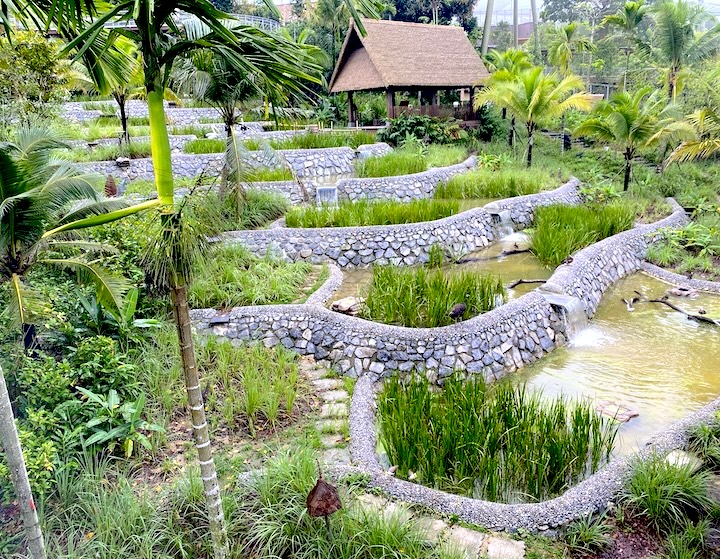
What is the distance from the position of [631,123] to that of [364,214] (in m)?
7.12

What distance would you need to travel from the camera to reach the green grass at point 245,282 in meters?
6.88

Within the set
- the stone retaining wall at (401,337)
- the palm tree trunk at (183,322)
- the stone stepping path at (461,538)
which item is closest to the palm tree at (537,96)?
the stone retaining wall at (401,337)

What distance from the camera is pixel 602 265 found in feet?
29.3

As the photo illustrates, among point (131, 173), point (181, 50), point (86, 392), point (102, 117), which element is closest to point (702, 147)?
point (181, 50)

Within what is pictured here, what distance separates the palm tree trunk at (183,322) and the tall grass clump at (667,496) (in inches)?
110

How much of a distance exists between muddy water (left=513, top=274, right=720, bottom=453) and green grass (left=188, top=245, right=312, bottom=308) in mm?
3346

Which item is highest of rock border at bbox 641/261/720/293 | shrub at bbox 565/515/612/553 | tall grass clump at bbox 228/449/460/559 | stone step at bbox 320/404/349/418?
tall grass clump at bbox 228/449/460/559

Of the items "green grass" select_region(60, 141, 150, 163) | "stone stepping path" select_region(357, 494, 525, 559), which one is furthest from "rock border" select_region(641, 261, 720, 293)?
"green grass" select_region(60, 141, 150, 163)

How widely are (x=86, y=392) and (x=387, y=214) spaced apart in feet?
21.3

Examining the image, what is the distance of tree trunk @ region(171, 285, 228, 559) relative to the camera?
261 centimetres

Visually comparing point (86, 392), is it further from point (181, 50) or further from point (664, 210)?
point (664, 210)

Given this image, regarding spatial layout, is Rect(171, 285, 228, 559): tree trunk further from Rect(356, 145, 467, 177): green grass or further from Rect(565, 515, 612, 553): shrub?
Rect(356, 145, 467, 177): green grass

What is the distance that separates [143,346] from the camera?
5.61m

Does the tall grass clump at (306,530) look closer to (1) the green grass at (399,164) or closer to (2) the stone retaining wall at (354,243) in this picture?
(2) the stone retaining wall at (354,243)
